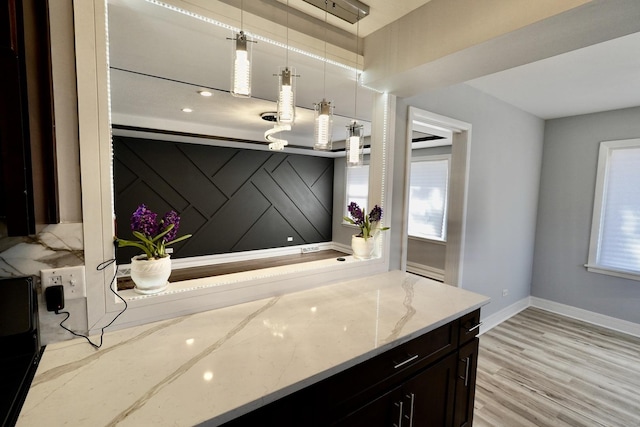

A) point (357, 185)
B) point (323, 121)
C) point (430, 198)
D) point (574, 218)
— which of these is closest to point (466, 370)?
point (323, 121)

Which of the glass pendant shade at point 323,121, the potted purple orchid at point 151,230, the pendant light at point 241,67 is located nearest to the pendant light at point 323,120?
the glass pendant shade at point 323,121

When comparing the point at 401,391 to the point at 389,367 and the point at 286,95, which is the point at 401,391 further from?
the point at 286,95

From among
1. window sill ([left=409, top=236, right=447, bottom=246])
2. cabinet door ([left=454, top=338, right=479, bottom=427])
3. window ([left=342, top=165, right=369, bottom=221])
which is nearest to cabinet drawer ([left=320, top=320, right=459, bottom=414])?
cabinet door ([left=454, top=338, right=479, bottom=427])

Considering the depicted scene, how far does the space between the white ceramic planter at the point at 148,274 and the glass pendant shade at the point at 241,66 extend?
796mm

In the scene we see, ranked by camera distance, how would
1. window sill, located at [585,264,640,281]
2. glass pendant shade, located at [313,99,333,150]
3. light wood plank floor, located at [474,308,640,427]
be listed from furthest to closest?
window sill, located at [585,264,640,281]
light wood plank floor, located at [474,308,640,427]
glass pendant shade, located at [313,99,333,150]

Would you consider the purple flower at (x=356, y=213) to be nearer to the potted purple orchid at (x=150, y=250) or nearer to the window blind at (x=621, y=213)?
the potted purple orchid at (x=150, y=250)

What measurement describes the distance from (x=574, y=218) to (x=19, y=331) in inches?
195

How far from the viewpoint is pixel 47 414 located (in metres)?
0.71

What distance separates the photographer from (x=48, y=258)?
1.01 m

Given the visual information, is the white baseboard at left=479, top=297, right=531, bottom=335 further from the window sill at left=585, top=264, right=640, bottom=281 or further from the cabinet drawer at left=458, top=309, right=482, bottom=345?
the cabinet drawer at left=458, top=309, right=482, bottom=345

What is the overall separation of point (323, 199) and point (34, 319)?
233 inches

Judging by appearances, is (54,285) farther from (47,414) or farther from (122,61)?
(122,61)

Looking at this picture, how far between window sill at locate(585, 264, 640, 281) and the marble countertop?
10.2 feet

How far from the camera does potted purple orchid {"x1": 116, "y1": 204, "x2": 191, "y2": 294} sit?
1.19m
